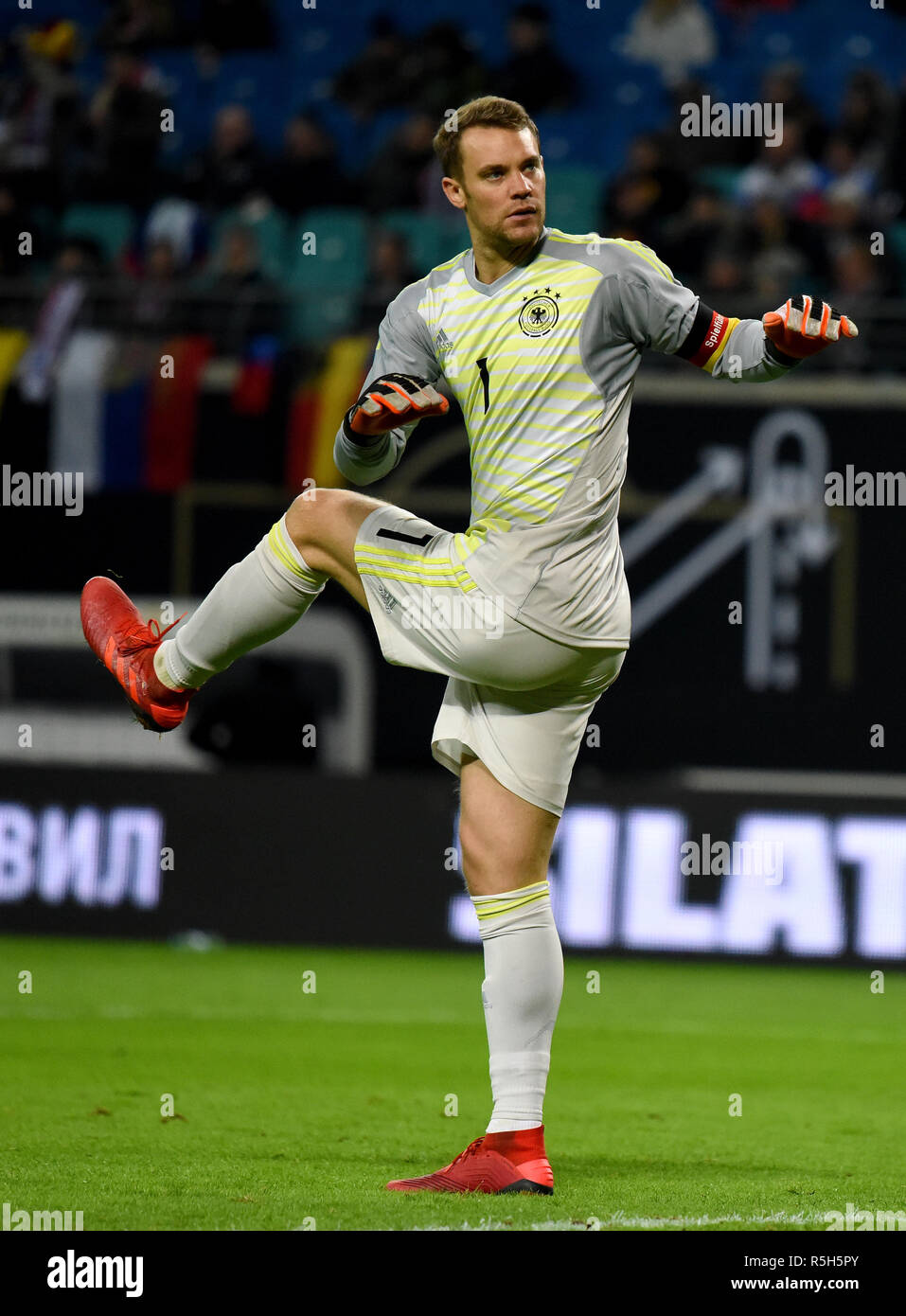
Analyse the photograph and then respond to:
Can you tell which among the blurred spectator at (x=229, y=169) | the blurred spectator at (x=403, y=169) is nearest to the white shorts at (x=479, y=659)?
the blurred spectator at (x=403, y=169)

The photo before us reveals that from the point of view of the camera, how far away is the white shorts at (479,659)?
4.30 meters

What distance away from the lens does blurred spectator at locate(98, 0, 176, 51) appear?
14.8m

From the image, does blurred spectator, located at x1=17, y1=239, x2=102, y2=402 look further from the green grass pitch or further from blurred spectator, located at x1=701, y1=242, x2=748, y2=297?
blurred spectator, located at x1=701, y1=242, x2=748, y2=297

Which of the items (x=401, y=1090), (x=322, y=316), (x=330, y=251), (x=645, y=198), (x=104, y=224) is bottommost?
(x=401, y=1090)

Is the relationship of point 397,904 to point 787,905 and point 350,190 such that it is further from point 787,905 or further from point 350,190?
point 350,190

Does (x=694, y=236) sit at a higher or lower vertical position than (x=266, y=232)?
lower

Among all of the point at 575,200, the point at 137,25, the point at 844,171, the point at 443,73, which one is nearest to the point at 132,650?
the point at 575,200

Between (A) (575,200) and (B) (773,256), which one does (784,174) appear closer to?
(B) (773,256)

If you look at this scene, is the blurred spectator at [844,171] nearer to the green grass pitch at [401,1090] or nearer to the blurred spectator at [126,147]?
the blurred spectator at [126,147]

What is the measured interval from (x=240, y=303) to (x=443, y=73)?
9.78 feet

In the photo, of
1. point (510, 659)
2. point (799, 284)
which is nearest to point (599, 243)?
point (510, 659)

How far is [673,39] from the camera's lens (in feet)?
46.0

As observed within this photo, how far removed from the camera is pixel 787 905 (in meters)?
9.37

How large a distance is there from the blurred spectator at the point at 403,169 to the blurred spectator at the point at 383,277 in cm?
102
